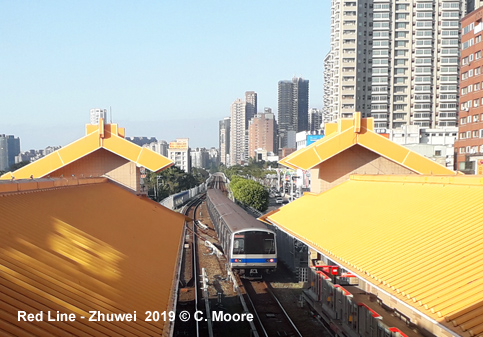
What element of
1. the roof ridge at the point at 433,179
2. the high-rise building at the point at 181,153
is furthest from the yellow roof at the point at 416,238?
the high-rise building at the point at 181,153

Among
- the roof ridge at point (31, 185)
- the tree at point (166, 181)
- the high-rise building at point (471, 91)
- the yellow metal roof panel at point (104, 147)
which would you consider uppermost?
the high-rise building at point (471, 91)

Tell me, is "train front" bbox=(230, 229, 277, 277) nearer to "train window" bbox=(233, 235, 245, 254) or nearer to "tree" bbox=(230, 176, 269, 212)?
"train window" bbox=(233, 235, 245, 254)

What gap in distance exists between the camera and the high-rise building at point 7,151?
16925 centimetres

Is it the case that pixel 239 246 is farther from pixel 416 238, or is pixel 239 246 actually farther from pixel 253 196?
pixel 253 196

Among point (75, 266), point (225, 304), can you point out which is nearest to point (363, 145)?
point (225, 304)

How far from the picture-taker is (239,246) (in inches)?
693

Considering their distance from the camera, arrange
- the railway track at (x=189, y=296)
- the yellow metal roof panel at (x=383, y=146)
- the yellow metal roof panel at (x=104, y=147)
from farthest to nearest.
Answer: the yellow metal roof panel at (x=104, y=147) → the yellow metal roof panel at (x=383, y=146) → the railway track at (x=189, y=296)

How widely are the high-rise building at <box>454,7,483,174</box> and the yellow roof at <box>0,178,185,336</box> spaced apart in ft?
126

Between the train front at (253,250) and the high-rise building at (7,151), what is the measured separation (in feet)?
531

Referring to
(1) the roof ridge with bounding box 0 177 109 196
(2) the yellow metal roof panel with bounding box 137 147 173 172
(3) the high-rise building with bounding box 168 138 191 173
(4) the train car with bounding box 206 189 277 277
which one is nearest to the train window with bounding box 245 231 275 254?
(4) the train car with bounding box 206 189 277 277

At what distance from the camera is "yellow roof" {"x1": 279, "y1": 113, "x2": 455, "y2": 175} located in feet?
53.0

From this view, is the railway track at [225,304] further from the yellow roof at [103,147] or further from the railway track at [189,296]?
the yellow roof at [103,147]

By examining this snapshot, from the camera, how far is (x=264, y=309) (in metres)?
15.2

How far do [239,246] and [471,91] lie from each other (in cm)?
3485
